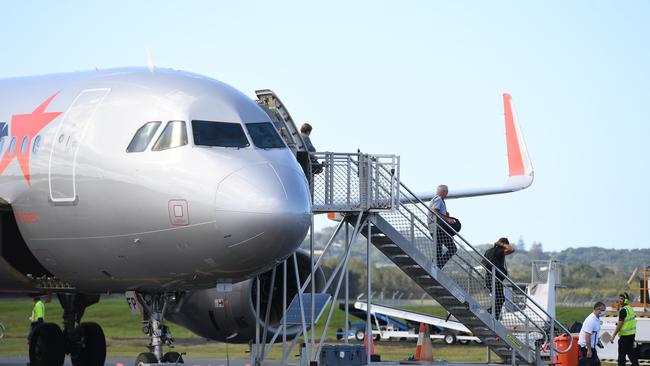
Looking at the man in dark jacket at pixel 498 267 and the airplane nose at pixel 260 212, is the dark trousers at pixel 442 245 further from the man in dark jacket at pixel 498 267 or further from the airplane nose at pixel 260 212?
the airplane nose at pixel 260 212

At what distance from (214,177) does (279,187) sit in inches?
32.2

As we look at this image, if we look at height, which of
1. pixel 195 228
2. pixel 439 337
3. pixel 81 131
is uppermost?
pixel 81 131

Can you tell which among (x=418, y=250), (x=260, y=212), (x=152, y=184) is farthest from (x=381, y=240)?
(x=152, y=184)

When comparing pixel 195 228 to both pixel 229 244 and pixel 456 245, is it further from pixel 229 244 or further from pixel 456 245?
pixel 456 245

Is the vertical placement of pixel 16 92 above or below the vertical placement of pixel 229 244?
above

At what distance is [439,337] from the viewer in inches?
1678

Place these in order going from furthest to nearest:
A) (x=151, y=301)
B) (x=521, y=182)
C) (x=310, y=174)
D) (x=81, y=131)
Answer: (x=521, y=182) < (x=310, y=174) < (x=151, y=301) < (x=81, y=131)

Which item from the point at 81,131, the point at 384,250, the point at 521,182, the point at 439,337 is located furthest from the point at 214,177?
the point at 439,337

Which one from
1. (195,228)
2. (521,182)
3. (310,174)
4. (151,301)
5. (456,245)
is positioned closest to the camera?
(195,228)

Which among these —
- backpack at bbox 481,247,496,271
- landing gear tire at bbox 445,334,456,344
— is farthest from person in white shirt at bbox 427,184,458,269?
landing gear tire at bbox 445,334,456,344

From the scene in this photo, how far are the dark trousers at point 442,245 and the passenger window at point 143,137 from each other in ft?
22.7

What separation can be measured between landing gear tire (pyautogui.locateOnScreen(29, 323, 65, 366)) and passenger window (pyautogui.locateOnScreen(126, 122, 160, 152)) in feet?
16.9

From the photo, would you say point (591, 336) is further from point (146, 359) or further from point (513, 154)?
point (513, 154)

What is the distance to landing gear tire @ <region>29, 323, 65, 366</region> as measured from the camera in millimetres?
19172
